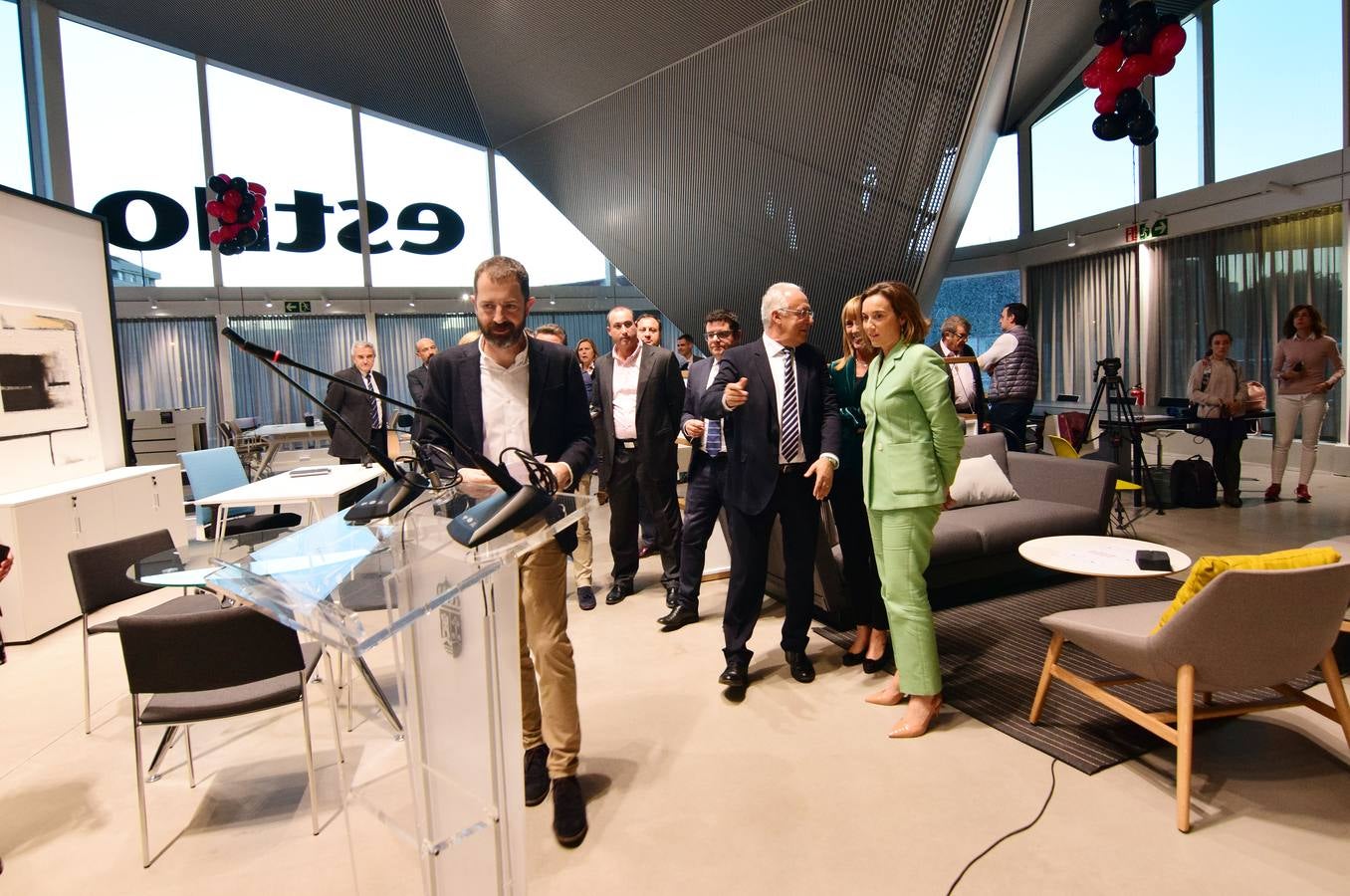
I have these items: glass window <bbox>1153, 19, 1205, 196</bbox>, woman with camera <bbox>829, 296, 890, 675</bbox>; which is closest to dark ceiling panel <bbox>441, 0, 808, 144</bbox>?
woman with camera <bbox>829, 296, 890, 675</bbox>

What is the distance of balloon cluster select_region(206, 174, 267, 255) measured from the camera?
9680mm

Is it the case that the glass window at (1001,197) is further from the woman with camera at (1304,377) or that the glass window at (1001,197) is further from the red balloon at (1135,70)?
the woman with camera at (1304,377)

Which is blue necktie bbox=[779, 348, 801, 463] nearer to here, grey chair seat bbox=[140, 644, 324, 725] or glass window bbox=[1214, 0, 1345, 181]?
grey chair seat bbox=[140, 644, 324, 725]

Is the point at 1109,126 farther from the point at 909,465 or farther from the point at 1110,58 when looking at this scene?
the point at 909,465

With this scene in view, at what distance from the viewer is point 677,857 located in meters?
1.94

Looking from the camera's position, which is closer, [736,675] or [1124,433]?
[736,675]

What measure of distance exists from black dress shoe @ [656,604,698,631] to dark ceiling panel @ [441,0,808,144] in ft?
18.7

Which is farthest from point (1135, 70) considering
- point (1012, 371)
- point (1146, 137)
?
point (1012, 371)

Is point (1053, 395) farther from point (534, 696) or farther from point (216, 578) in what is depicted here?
point (216, 578)

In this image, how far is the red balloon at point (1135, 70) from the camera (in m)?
5.80

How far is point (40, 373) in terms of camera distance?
4688 mm

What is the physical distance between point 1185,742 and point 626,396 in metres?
2.96

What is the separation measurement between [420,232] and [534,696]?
37.9 ft

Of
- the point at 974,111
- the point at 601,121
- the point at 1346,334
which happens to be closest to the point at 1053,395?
the point at 1346,334
